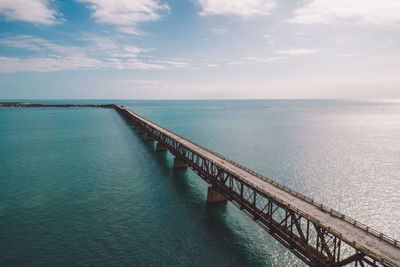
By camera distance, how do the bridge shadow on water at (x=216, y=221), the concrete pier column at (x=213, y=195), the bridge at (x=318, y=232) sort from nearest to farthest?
1. the bridge at (x=318, y=232)
2. the bridge shadow on water at (x=216, y=221)
3. the concrete pier column at (x=213, y=195)

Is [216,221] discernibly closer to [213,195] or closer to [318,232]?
[213,195]

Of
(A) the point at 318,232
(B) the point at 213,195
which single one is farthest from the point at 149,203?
(A) the point at 318,232

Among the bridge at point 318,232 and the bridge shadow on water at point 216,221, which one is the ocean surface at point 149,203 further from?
the bridge at point 318,232

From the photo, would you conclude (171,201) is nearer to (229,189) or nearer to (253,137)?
(229,189)

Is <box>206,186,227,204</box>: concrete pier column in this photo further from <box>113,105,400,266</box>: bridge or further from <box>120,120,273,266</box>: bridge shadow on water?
<box>113,105,400,266</box>: bridge

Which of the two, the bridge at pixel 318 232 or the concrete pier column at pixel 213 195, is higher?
the bridge at pixel 318 232

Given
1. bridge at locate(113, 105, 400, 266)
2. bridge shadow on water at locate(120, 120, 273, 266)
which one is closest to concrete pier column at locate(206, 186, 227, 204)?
bridge shadow on water at locate(120, 120, 273, 266)

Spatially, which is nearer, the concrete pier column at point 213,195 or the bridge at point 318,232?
the bridge at point 318,232

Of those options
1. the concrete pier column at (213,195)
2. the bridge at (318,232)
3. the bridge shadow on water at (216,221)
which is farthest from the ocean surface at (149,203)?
the bridge at (318,232)

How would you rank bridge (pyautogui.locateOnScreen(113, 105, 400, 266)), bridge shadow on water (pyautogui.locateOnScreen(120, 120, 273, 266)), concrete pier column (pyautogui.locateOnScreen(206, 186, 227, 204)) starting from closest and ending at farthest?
bridge (pyautogui.locateOnScreen(113, 105, 400, 266))
bridge shadow on water (pyautogui.locateOnScreen(120, 120, 273, 266))
concrete pier column (pyautogui.locateOnScreen(206, 186, 227, 204))
